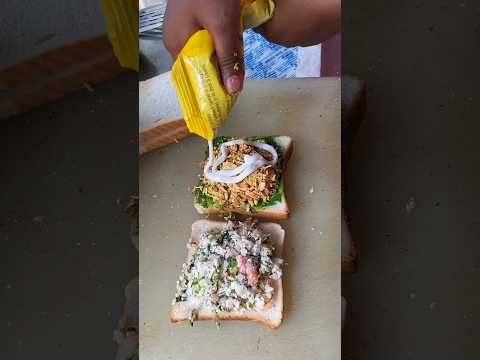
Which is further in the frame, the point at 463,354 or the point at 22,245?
the point at 463,354

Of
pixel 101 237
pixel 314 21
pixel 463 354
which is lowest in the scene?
pixel 463 354

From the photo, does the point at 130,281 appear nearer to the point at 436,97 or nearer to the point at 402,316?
the point at 402,316

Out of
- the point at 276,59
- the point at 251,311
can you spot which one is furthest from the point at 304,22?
the point at 251,311

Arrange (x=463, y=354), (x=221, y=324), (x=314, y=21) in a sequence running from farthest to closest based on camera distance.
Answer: (x=463, y=354), (x=221, y=324), (x=314, y=21)

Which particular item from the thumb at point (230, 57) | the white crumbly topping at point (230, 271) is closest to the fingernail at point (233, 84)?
the thumb at point (230, 57)

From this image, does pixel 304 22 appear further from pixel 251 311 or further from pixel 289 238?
pixel 251 311

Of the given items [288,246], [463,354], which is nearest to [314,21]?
[288,246]

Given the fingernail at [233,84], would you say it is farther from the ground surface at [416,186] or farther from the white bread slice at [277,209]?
the ground surface at [416,186]
